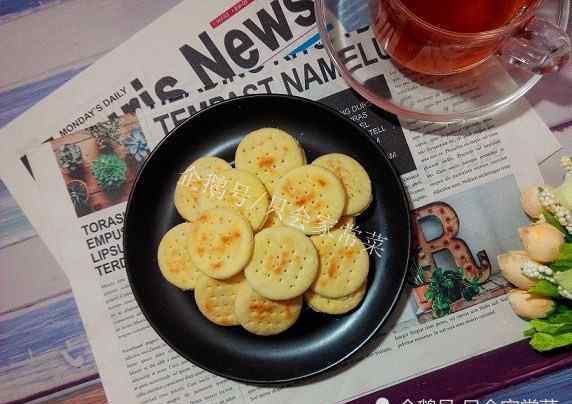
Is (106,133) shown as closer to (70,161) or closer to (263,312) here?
(70,161)

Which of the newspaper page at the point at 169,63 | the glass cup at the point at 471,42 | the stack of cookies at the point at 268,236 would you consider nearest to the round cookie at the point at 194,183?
the stack of cookies at the point at 268,236

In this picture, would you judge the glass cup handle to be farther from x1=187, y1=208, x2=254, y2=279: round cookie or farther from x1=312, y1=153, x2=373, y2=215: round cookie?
x1=187, y1=208, x2=254, y2=279: round cookie

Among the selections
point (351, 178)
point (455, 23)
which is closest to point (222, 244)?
point (351, 178)

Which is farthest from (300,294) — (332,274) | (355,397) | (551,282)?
(551,282)

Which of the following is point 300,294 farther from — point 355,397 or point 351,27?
point 351,27

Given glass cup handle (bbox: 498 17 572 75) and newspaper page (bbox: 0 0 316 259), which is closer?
glass cup handle (bbox: 498 17 572 75)

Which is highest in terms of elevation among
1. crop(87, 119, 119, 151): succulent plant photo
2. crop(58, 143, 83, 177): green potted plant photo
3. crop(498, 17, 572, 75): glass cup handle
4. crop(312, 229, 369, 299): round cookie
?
crop(87, 119, 119, 151): succulent plant photo

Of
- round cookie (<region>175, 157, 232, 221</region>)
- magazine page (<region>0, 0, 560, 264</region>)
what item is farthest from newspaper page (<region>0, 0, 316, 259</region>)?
round cookie (<region>175, 157, 232, 221</region>)
